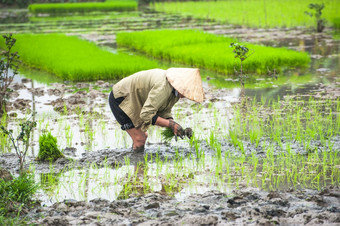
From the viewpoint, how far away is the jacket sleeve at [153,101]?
4.26m

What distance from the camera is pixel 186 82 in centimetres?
429

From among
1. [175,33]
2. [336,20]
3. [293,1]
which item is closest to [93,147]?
[175,33]

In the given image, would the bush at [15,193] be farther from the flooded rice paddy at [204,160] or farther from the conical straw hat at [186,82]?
the conical straw hat at [186,82]

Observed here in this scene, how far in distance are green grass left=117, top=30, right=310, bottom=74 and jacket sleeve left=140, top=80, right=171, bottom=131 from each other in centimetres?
451

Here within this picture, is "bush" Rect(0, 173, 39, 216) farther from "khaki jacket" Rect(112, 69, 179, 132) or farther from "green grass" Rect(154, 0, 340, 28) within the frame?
"green grass" Rect(154, 0, 340, 28)

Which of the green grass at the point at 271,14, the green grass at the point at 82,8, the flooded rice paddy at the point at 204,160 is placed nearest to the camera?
the flooded rice paddy at the point at 204,160

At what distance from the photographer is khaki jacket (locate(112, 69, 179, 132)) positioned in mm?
4270

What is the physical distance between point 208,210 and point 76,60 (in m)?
7.28

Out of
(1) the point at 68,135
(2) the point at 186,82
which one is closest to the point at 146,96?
(2) the point at 186,82

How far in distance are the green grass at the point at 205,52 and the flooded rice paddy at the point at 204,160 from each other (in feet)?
2.39

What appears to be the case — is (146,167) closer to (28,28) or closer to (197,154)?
(197,154)

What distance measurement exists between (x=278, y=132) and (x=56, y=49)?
7.96 meters

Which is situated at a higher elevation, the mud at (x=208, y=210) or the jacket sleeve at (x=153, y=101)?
the jacket sleeve at (x=153, y=101)

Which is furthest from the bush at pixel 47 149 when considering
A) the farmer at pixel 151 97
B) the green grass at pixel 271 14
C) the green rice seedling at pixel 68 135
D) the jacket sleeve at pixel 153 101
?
the green grass at pixel 271 14
